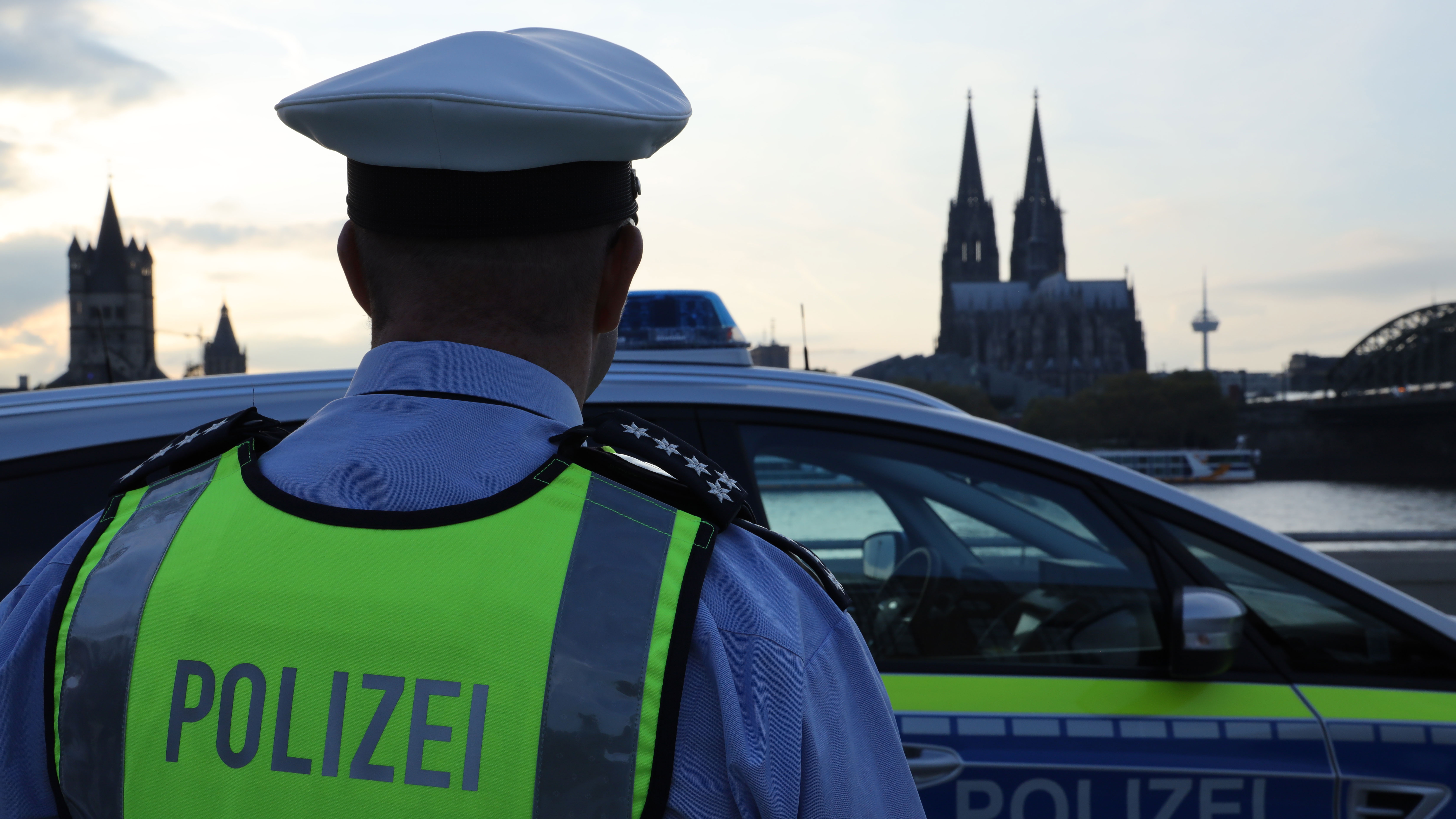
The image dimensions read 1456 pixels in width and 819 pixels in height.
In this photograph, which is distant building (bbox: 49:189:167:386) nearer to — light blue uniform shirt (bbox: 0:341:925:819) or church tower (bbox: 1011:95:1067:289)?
church tower (bbox: 1011:95:1067:289)

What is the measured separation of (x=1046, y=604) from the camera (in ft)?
7.25

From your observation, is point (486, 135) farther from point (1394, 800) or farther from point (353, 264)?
point (1394, 800)

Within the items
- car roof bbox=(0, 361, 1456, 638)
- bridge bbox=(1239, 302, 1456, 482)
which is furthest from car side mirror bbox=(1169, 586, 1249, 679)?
bridge bbox=(1239, 302, 1456, 482)

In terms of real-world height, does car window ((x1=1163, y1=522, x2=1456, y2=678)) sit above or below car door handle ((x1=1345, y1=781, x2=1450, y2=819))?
above

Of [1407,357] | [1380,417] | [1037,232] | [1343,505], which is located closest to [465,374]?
[1343,505]

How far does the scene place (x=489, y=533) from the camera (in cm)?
81

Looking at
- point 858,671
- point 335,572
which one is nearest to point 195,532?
point 335,572

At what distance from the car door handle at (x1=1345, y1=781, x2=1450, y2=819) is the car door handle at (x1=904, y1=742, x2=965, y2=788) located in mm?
792

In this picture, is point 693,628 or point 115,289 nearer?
point 693,628

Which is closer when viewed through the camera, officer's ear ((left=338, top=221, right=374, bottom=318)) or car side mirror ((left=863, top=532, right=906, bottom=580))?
officer's ear ((left=338, top=221, right=374, bottom=318))

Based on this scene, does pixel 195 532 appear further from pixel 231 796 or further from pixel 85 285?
pixel 85 285

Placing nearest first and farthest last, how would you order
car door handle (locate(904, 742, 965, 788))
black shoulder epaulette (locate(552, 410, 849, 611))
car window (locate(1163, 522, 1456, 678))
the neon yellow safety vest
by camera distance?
1. the neon yellow safety vest
2. black shoulder epaulette (locate(552, 410, 849, 611))
3. car door handle (locate(904, 742, 965, 788))
4. car window (locate(1163, 522, 1456, 678))

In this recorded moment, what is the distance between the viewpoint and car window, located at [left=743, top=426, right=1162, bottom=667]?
2.14m

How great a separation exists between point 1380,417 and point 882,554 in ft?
197
